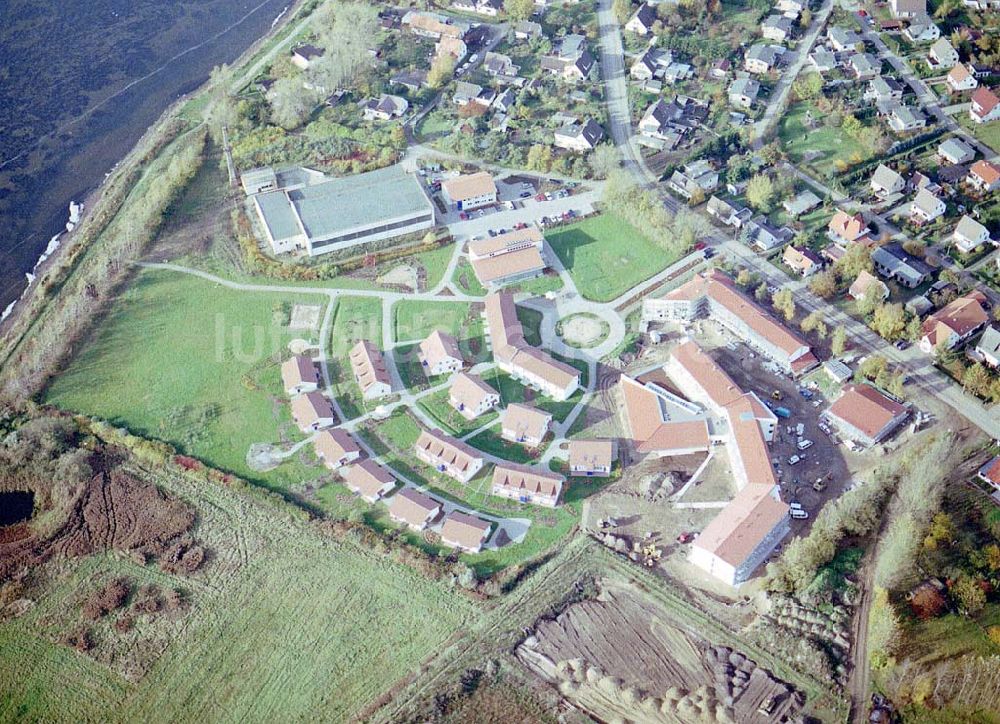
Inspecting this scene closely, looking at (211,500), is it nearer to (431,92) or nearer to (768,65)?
(431,92)

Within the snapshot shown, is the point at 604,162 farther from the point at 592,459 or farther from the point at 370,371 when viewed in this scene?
the point at 592,459

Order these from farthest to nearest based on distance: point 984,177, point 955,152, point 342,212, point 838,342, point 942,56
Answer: point 942,56 → point 955,152 → point 984,177 → point 342,212 → point 838,342

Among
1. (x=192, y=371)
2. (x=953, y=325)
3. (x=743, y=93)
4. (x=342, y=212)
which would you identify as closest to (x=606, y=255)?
(x=342, y=212)

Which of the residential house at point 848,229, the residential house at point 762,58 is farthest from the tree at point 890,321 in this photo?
the residential house at point 762,58

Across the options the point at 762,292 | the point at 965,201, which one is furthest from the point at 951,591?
the point at 965,201

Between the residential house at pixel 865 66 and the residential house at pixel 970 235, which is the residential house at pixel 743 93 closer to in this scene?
the residential house at pixel 865 66

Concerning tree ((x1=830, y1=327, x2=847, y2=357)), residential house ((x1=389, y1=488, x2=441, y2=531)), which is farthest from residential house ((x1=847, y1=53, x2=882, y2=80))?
residential house ((x1=389, y1=488, x2=441, y2=531))
